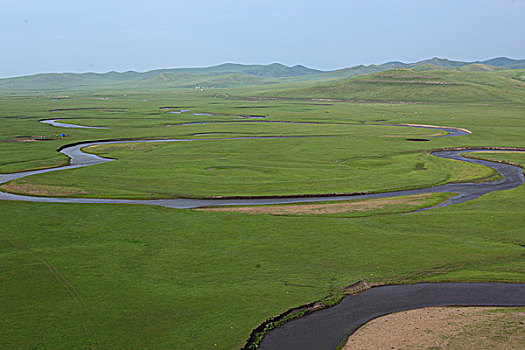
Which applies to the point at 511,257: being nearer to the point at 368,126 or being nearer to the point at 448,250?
the point at 448,250

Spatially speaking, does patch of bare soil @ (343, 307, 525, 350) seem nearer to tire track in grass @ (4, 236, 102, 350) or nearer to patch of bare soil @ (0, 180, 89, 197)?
tire track in grass @ (4, 236, 102, 350)

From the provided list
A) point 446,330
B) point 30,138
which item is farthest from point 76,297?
point 30,138

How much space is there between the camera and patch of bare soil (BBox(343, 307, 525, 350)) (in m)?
23.7

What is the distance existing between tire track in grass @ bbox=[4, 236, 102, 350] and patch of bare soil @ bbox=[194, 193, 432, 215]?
17.9m

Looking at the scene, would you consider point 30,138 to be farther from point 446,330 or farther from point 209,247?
point 446,330

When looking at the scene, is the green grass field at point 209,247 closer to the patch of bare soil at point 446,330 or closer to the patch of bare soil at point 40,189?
the patch of bare soil at point 40,189

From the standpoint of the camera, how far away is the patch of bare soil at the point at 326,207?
155 ft

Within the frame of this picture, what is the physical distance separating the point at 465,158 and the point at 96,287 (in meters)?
67.6

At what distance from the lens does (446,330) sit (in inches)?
989

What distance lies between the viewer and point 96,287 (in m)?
29.2

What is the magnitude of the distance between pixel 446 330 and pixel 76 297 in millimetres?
20972

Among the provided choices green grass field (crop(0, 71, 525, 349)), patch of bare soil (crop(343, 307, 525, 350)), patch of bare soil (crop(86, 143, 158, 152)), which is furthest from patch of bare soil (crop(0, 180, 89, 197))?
patch of bare soil (crop(343, 307, 525, 350))

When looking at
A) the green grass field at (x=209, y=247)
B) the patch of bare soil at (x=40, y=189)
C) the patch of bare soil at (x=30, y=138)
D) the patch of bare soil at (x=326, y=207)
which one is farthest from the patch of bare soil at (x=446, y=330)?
the patch of bare soil at (x=30, y=138)

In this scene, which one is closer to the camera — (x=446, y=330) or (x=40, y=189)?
(x=446, y=330)
